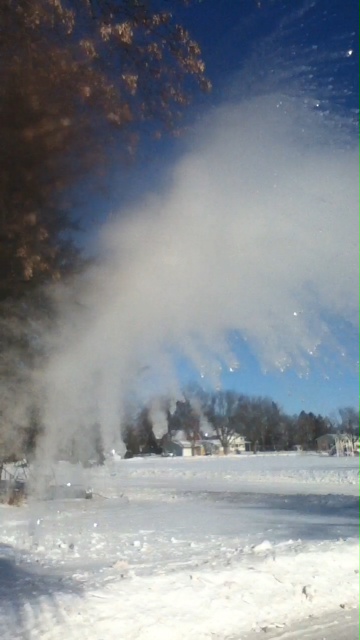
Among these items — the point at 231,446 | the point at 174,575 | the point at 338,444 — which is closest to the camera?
the point at 174,575

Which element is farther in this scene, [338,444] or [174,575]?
[338,444]

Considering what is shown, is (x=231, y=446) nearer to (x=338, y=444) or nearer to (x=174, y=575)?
(x=338, y=444)

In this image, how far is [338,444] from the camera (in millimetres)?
89438

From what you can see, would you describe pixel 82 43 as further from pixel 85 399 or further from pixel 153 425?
pixel 153 425

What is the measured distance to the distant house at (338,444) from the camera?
87.8 meters

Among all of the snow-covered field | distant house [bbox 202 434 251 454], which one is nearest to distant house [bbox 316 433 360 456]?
distant house [bbox 202 434 251 454]

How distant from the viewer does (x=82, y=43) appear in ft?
21.6

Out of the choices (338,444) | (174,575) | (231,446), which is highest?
(231,446)

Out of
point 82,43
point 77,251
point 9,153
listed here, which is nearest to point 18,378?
point 77,251

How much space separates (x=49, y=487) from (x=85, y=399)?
1097 cm

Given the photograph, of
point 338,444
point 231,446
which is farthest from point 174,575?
point 338,444

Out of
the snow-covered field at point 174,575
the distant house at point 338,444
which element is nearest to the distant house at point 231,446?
the distant house at point 338,444

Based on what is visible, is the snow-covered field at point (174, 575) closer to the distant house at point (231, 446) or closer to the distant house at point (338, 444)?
the distant house at point (338, 444)

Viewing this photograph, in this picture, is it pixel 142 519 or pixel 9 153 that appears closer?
pixel 9 153
